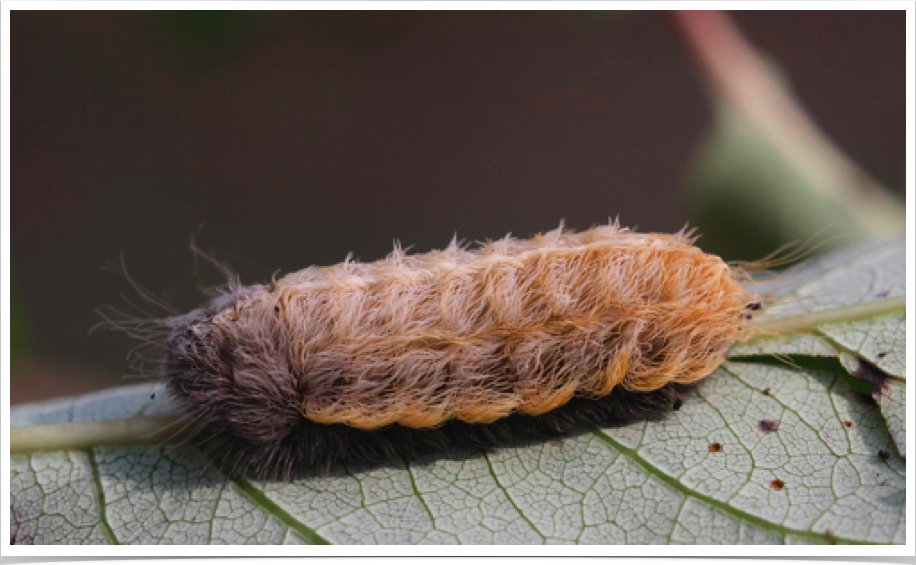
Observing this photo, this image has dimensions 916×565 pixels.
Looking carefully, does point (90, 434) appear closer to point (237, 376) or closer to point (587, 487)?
point (237, 376)

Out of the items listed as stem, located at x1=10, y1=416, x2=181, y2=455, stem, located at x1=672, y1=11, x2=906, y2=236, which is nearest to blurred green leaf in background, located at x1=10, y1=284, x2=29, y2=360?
stem, located at x1=10, y1=416, x2=181, y2=455

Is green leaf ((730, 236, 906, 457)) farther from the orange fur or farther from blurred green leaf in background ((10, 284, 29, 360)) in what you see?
blurred green leaf in background ((10, 284, 29, 360))

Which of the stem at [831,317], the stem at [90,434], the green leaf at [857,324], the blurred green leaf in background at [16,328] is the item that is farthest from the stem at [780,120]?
the blurred green leaf in background at [16,328]

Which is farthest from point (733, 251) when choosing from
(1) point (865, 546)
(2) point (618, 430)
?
(1) point (865, 546)

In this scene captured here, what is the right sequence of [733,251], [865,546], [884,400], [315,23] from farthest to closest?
[315,23]
[733,251]
[884,400]
[865,546]

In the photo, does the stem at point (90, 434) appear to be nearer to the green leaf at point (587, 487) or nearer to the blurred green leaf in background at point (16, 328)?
the green leaf at point (587, 487)

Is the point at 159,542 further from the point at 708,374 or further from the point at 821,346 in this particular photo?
the point at 821,346
